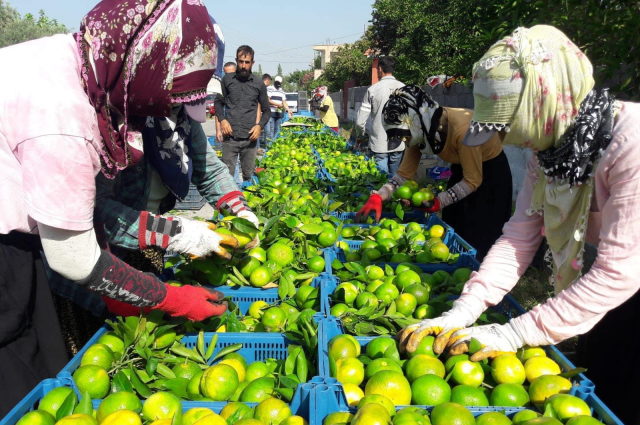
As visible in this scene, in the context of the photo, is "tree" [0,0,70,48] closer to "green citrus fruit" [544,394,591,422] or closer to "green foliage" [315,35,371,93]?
"green foliage" [315,35,371,93]

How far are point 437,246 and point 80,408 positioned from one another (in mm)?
2079

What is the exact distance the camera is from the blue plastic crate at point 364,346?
156 centimetres

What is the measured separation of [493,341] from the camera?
69.2 inches

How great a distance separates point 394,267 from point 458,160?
3.77 ft

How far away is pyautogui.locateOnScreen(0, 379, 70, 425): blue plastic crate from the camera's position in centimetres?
140

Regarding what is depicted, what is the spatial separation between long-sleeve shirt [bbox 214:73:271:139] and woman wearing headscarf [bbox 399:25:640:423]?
18.8 ft

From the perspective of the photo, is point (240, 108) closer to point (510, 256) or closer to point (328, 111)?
point (510, 256)

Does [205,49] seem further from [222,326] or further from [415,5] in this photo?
[415,5]

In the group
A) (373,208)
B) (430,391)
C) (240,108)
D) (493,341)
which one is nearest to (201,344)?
(430,391)

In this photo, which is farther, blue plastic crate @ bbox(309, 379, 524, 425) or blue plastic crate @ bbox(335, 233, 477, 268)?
blue plastic crate @ bbox(335, 233, 477, 268)

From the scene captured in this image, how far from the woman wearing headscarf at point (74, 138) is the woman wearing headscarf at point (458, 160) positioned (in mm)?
2009

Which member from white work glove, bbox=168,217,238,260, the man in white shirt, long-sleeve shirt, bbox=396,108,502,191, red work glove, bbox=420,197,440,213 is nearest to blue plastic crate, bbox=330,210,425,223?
red work glove, bbox=420,197,440,213

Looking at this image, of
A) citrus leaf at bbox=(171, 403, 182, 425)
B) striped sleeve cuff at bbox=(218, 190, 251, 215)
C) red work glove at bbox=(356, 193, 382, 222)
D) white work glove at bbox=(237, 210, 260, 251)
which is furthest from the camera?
red work glove at bbox=(356, 193, 382, 222)

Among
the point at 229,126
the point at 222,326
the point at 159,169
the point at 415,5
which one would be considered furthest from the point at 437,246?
the point at 415,5
